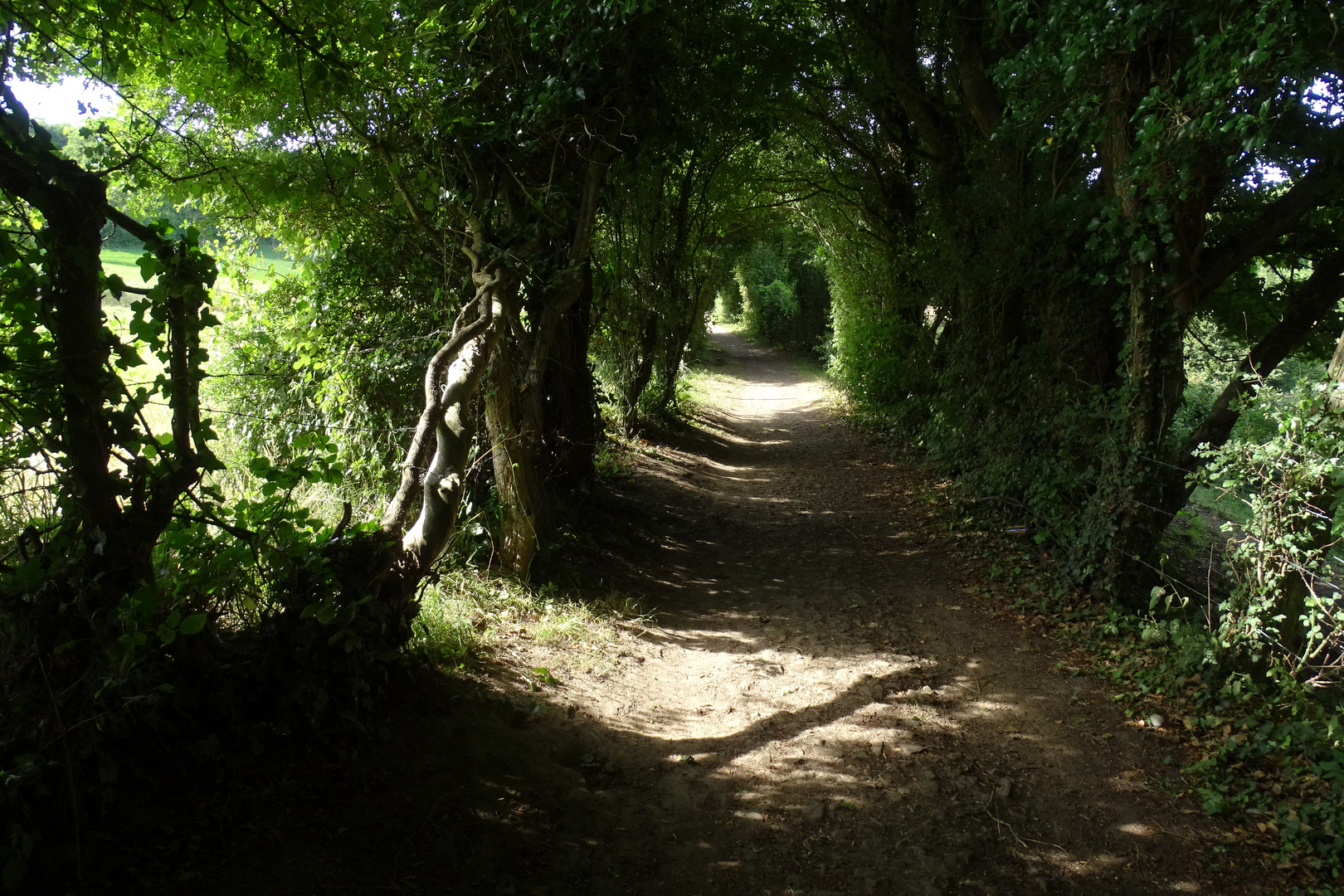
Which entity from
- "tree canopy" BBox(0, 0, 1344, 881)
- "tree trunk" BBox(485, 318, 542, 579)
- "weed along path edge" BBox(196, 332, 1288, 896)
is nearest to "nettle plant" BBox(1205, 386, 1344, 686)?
"tree canopy" BBox(0, 0, 1344, 881)

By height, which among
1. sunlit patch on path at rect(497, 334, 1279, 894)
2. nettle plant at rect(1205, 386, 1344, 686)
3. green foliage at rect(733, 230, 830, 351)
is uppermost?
green foliage at rect(733, 230, 830, 351)

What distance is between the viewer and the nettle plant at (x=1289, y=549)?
166 inches

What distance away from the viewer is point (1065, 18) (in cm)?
527

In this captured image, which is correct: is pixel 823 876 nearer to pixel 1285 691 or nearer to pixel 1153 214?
pixel 1285 691

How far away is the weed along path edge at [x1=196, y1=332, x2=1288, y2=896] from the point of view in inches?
135

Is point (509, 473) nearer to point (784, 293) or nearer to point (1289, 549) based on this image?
point (1289, 549)

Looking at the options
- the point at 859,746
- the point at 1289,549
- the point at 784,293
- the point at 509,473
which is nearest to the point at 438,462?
the point at 509,473

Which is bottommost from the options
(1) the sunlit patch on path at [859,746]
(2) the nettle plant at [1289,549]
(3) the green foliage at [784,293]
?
(1) the sunlit patch on path at [859,746]

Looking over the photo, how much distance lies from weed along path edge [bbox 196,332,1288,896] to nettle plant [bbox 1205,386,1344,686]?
86cm

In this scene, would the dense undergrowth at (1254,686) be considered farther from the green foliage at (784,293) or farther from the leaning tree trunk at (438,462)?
the green foliage at (784,293)

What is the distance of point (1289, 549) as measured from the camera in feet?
14.3

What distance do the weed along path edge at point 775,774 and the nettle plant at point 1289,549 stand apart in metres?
0.86

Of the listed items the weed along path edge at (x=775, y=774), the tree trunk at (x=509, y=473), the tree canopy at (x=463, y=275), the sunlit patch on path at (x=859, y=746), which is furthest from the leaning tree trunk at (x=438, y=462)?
the sunlit patch on path at (x=859, y=746)

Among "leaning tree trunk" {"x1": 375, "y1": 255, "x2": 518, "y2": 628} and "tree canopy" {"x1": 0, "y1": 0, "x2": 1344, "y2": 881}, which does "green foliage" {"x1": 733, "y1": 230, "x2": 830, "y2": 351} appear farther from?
"leaning tree trunk" {"x1": 375, "y1": 255, "x2": 518, "y2": 628}
